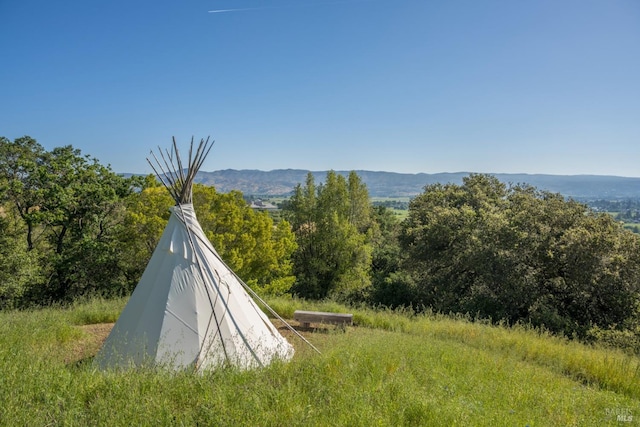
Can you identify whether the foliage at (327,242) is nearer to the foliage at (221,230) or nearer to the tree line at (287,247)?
the tree line at (287,247)

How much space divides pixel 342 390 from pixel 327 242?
→ 1872 cm

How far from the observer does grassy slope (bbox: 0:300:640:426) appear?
3307mm

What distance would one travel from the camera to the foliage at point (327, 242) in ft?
73.5

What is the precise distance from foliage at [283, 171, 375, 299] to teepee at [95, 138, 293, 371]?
15.8 m

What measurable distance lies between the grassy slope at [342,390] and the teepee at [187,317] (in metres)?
1.00

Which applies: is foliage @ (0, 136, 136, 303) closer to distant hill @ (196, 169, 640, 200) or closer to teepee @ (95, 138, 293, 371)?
teepee @ (95, 138, 293, 371)

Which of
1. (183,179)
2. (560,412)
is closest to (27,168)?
(183,179)

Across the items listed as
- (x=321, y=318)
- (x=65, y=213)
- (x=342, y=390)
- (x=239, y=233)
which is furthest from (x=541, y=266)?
(x=65, y=213)

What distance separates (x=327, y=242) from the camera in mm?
22625

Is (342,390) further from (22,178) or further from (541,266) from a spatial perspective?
(22,178)

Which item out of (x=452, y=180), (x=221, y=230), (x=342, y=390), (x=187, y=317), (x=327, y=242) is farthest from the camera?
(x=452, y=180)

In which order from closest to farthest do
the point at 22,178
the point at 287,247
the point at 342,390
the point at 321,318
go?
the point at 342,390, the point at 321,318, the point at 22,178, the point at 287,247

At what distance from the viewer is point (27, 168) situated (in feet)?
46.3

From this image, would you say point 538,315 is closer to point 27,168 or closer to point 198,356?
point 198,356
